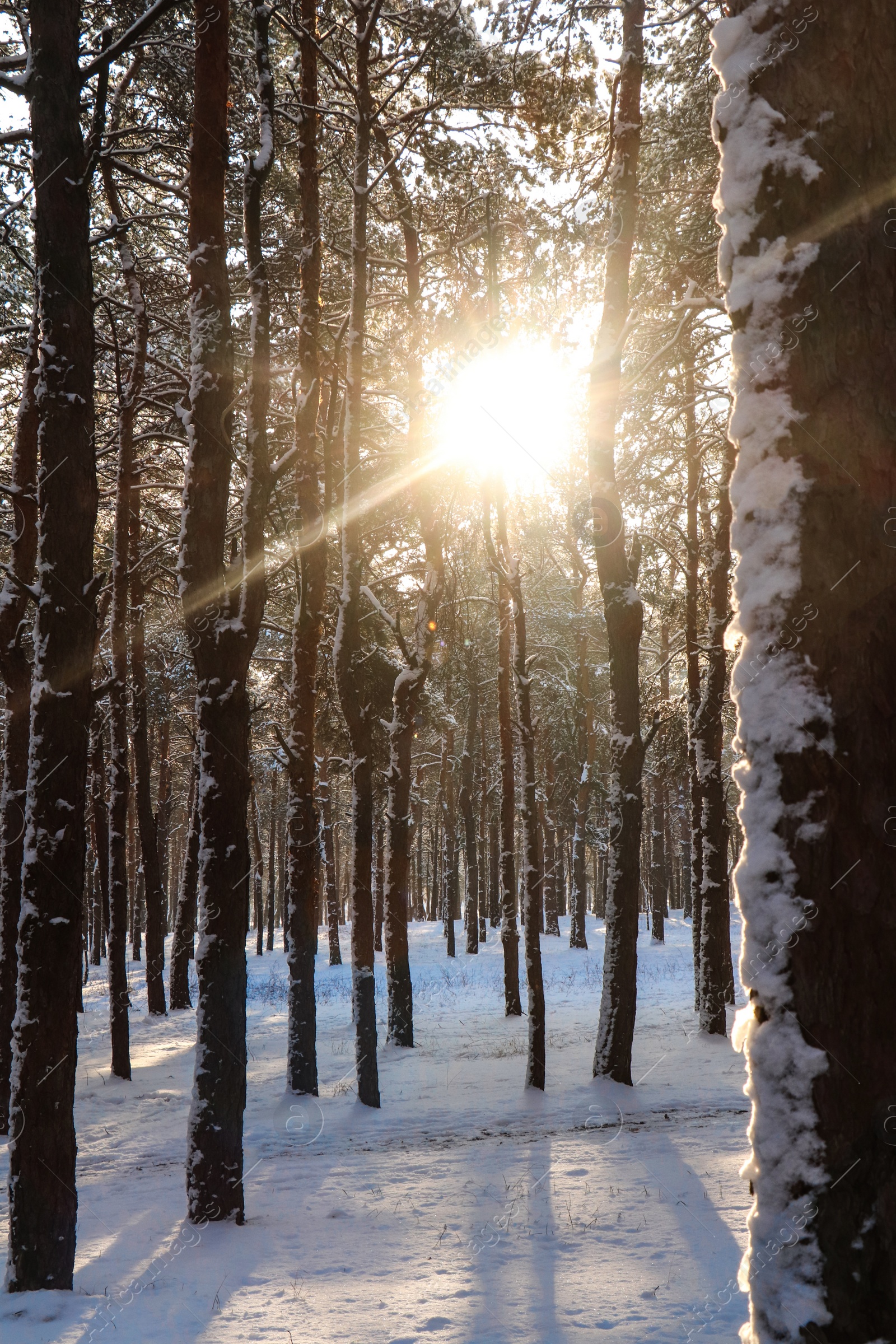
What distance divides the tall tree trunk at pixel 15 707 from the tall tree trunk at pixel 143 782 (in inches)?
193

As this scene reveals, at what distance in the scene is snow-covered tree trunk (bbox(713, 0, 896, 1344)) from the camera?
6.97ft

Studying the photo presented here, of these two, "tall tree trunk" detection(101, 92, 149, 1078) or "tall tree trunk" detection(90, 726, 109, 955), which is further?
"tall tree trunk" detection(90, 726, 109, 955)

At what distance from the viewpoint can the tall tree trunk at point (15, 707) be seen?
9.48m

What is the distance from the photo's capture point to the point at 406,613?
1789cm

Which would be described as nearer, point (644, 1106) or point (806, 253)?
point (806, 253)

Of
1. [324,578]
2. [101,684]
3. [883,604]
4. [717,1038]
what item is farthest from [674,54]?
[717,1038]

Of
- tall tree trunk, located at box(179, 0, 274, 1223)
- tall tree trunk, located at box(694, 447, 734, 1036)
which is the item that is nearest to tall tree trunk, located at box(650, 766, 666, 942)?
tall tree trunk, located at box(694, 447, 734, 1036)

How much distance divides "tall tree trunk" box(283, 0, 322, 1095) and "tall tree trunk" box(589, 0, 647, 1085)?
128 inches

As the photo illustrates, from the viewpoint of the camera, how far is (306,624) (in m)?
10.2

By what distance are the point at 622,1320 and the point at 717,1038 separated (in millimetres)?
8838

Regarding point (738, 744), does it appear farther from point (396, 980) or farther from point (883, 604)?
point (396, 980)

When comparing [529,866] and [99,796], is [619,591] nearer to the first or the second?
[529,866]

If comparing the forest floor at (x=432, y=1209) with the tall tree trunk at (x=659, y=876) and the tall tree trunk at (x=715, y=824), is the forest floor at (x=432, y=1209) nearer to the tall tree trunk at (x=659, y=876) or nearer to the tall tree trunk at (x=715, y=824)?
the tall tree trunk at (x=715, y=824)

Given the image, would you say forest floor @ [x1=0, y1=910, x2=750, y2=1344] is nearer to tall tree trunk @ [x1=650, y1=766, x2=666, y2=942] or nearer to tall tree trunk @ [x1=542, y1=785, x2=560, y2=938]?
tall tree trunk @ [x1=650, y1=766, x2=666, y2=942]
